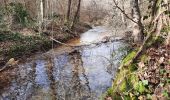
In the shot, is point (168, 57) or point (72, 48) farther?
point (72, 48)

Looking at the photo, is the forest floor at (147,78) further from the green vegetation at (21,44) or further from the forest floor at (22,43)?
the green vegetation at (21,44)

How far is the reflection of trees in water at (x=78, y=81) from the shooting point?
34.2ft

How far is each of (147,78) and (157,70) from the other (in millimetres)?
249

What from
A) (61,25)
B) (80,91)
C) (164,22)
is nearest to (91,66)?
(80,91)

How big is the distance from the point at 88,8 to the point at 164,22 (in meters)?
41.9

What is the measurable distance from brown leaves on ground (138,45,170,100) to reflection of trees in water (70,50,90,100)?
4310 millimetres

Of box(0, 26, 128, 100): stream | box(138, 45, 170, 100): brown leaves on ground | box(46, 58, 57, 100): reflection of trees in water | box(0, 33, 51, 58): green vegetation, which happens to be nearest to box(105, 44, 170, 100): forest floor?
box(138, 45, 170, 100): brown leaves on ground

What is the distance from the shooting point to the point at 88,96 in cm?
1023

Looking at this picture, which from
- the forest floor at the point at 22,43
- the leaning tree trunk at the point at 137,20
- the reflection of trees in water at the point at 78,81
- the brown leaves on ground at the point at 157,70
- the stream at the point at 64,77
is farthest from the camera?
the forest floor at the point at 22,43

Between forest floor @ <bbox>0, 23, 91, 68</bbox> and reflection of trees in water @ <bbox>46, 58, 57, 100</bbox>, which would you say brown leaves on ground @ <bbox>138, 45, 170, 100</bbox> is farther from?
forest floor @ <bbox>0, 23, 91, 68</bbox>

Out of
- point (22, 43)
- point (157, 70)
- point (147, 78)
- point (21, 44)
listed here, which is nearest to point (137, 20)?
point (157, 70)

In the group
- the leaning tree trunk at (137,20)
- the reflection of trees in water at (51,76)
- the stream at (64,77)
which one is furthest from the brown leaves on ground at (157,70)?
the reflection of trees in water at (51,76)

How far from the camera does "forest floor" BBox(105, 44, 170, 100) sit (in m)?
5.71

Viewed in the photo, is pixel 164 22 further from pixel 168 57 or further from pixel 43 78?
pixel 43 78
